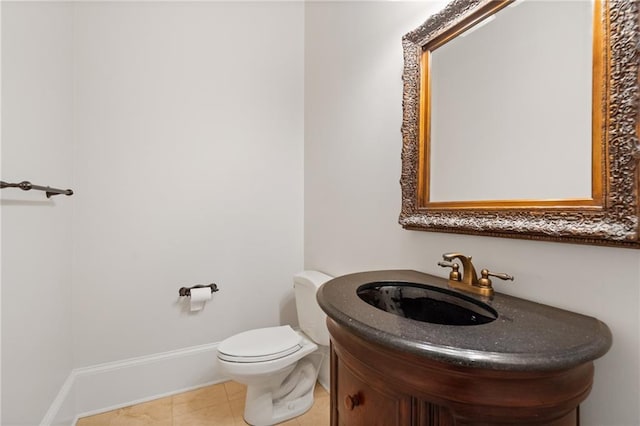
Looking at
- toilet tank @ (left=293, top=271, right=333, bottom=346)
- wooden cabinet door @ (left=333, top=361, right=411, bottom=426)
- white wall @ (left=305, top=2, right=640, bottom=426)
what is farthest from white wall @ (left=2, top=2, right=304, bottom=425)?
wooden cabinet door @ (left=333, top=361, right=411, bottom=426)

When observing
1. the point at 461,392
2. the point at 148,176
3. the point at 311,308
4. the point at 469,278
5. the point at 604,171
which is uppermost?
the point at 148,176

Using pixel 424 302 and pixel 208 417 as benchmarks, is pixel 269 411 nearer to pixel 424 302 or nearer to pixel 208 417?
pixel 208 417

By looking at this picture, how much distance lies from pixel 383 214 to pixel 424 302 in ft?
1.70

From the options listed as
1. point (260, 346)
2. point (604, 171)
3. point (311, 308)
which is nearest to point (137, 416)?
point (260, 346)

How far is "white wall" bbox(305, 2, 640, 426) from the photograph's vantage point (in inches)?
28.0

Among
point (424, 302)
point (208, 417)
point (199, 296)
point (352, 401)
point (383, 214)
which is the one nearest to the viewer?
point (352, 401)

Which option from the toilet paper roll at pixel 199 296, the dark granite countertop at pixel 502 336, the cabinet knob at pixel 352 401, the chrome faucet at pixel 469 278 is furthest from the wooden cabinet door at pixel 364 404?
the toilet paper roll at pixel 199 296

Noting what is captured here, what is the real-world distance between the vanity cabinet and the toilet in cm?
84

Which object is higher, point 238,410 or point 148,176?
point 148,176

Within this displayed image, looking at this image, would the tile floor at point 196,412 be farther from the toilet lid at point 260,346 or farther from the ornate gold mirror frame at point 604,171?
the ornate gold mirror frame at point 604,171

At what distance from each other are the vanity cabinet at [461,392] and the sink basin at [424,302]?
0.27 meters

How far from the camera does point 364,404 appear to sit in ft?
2.54

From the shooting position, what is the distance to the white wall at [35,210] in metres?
0.99

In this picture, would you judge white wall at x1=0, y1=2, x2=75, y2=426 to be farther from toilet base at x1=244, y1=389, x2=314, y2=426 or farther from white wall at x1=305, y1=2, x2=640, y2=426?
white wall at x1=305, y1=2, x2=640, y2=426
